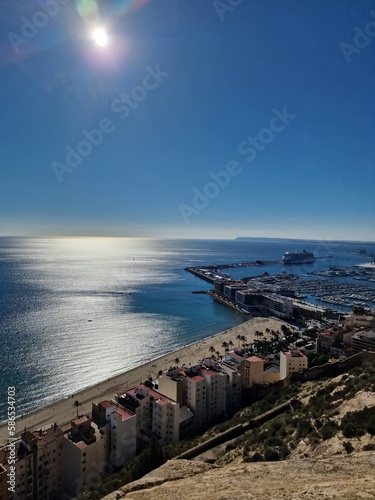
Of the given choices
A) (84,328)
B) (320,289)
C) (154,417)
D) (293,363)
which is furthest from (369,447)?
(320,289)

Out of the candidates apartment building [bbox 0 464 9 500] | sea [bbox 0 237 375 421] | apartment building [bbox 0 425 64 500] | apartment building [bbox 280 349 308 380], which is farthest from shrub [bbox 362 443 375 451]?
sea [bbox 0 237 375 421]

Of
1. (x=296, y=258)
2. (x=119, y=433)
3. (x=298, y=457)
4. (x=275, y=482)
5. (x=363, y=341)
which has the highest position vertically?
(x=275, y=482)

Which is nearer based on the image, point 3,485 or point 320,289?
point 3,485

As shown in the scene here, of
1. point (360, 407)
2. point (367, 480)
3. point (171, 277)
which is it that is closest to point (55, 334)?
point (360, 407)

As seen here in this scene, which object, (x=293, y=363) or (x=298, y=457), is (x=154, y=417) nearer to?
(x=298, y=457)

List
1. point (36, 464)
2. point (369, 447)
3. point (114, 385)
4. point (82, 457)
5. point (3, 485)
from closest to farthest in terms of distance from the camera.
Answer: point (369, 447), point (3, 485), point (36, 464), point (82, 457), point (114, 385)

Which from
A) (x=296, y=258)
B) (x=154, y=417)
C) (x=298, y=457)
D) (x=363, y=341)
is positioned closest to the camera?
(x=298, y=457)

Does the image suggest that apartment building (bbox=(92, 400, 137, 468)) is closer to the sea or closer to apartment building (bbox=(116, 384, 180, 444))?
apartment building (bbox=(116, 384, 180, 444))

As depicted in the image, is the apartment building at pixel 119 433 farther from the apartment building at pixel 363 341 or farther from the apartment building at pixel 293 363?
the apartment building at pixel 363 341

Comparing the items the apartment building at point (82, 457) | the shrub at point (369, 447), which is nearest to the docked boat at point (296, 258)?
the apartment building at point (82, 457)

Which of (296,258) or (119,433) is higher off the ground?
(296,258)
